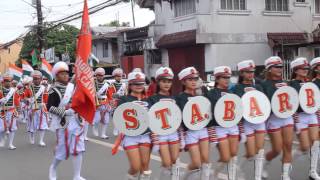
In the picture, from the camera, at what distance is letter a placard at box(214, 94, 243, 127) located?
255 inches

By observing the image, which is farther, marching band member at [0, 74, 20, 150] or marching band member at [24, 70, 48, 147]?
marching band member at [24, 70, 48, 147]

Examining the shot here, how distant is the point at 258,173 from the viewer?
6777 mm

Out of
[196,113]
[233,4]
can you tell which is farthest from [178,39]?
[196,113]

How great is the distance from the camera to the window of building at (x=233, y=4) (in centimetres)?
2469

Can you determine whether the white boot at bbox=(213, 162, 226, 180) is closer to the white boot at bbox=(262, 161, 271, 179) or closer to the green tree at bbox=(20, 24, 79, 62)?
the white boot at bbox=(262, 161, 271, 179)

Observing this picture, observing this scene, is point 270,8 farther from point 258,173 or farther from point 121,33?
point 258,173

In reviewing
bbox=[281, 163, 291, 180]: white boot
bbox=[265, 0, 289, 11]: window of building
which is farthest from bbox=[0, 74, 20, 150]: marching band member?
bbox=[265, 0, 289, 11]: window of building

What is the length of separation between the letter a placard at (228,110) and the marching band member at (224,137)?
79 millimetres

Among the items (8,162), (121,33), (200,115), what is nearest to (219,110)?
(200,115)

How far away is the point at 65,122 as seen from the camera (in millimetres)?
8000

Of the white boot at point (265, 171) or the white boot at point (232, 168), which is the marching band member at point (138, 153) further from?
the white boot at point (265, 171)

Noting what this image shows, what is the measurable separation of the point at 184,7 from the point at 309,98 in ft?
64.6

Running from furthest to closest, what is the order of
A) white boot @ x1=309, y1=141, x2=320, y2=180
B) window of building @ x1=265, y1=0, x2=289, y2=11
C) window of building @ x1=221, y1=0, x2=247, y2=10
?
window of building @ x1=265, y1=0, x2=289, y2=11 < window of building @ x1=221, y1=0, x2=247, y2=10 < white boot @ x1=309, y1=141, x2=320, y2=180

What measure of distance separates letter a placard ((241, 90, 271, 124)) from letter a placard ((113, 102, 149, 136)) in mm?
1433
